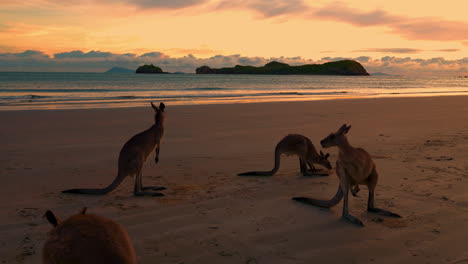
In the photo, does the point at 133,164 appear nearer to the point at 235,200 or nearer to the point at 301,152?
the point at 235,200

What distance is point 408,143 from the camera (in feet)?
27.9

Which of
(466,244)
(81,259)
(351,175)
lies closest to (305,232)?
(351,175)

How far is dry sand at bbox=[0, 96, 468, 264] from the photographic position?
11.1 feet

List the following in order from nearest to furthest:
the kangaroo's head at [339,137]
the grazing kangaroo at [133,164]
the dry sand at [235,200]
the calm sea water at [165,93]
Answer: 1. the dry sand at [235,200]
2. the kangaroo's head at [339,137]
3. the grazing kangaroo at [133,164]
4. the calm sea water at [165,93]

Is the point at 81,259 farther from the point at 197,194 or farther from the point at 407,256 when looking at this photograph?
the point at 197,194

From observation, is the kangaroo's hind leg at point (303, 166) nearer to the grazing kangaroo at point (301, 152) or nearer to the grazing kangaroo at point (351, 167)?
the grazing kangaroo at point (301, 152)

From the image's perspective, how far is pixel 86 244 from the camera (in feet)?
6.15

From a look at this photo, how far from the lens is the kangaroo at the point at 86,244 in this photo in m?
1.83

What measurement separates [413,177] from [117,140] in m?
6.11

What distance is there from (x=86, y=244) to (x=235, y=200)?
9.49 feet

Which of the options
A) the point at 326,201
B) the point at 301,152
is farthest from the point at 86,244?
the point at 301,152

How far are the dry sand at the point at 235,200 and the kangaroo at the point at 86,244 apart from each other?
1.27 meters

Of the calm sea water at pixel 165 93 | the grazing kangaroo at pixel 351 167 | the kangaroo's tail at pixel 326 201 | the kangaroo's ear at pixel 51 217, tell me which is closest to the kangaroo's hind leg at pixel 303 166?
the kangaroo's tail at pixel 326 201

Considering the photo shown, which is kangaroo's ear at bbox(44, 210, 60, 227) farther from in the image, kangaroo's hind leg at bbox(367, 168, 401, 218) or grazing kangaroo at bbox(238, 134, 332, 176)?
grazing kangaroo at bbox(238, 134, 332, 176)
